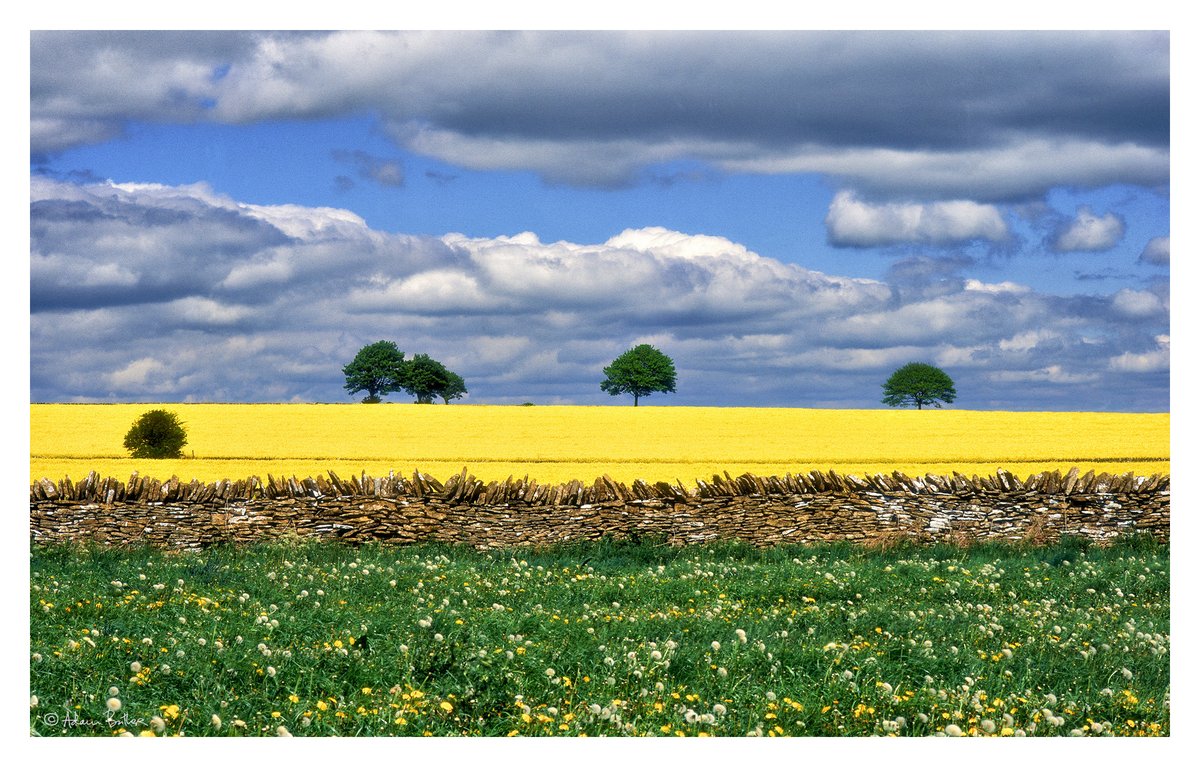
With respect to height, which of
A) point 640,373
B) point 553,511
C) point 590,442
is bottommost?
point 553,511

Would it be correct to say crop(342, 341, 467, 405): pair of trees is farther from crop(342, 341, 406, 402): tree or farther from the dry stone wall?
the dry stone wall

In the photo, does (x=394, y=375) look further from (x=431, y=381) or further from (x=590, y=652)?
(x=590, y=652)

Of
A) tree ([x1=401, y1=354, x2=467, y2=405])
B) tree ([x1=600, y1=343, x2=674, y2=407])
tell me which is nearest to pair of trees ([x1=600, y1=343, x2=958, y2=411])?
tree ([x1=600, y1=343, x2=674, y2=407])

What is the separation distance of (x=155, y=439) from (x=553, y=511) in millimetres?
23428

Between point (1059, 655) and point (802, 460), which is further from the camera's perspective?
point (802, 460)

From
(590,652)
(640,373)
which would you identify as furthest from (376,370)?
(590,652)

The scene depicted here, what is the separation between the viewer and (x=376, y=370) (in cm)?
5897

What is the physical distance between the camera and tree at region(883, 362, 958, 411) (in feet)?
183

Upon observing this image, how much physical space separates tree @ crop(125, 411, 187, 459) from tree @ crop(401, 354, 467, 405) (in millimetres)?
22600

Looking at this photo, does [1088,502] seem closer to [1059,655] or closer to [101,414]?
[1059,655]
